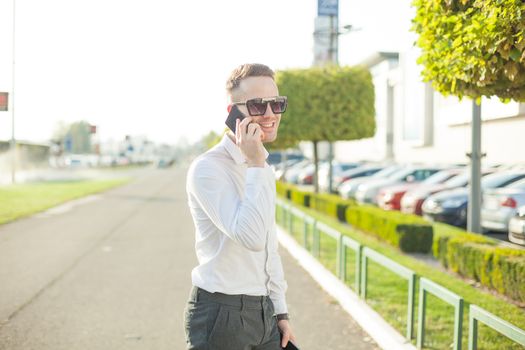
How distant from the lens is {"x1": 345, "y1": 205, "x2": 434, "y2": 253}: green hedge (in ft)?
34.3

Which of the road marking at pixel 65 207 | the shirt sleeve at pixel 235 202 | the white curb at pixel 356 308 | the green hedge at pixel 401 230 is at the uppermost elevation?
the shirt sleeve at pixel 235 202

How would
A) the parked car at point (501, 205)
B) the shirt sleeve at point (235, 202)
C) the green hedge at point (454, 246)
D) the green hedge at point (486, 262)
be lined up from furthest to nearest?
the parked car at point (501, 205)
the green hedge at point (454, 246)
the green hedge at point (486, 262)
the shirt sleeve at point (235, 202)

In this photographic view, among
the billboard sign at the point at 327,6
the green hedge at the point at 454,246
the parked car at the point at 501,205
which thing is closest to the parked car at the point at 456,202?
the parked car at the point at 501,205

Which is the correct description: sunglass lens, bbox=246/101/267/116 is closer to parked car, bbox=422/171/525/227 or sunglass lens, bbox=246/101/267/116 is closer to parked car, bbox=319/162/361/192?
parked car, bbox=422/171/525/227

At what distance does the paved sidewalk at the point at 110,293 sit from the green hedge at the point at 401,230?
2098 millimetres

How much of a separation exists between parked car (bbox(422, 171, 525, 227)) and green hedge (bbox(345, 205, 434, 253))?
1599 millimetres

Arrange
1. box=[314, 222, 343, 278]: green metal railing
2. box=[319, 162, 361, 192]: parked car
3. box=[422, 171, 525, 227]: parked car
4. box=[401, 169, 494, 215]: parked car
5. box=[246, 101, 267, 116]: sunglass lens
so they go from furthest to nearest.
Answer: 1. box=[319, 162, 361, 192]: parked car
2. box=[401, 169, 494, 215]: parked car
3. box=[422, 171, 525, 227]: parked car
4. box=[314, 222, 343, 278]: green metal railing
5. box=[246, 101, 267, 116]: sunglass lens

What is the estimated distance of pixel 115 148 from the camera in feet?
447

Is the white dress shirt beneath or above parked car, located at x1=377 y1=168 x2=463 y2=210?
above

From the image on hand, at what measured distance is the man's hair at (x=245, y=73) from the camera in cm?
236

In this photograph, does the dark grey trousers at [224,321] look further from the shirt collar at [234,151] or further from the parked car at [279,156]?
the parked car at [279,156]

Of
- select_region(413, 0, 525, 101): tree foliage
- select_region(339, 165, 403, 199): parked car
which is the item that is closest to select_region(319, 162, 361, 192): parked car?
select_region(339, 165, 403, 199): parked car

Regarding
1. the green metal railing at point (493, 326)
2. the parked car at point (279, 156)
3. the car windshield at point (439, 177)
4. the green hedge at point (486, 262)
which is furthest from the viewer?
the parked car at point (279, 156)

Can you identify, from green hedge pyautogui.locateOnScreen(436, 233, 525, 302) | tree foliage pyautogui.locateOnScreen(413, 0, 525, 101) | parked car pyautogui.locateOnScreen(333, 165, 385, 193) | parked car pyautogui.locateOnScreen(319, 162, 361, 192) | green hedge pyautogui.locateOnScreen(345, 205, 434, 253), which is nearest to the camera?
tree foliage pyautogui.locateOnScreen(413, 0, 525, 101)
